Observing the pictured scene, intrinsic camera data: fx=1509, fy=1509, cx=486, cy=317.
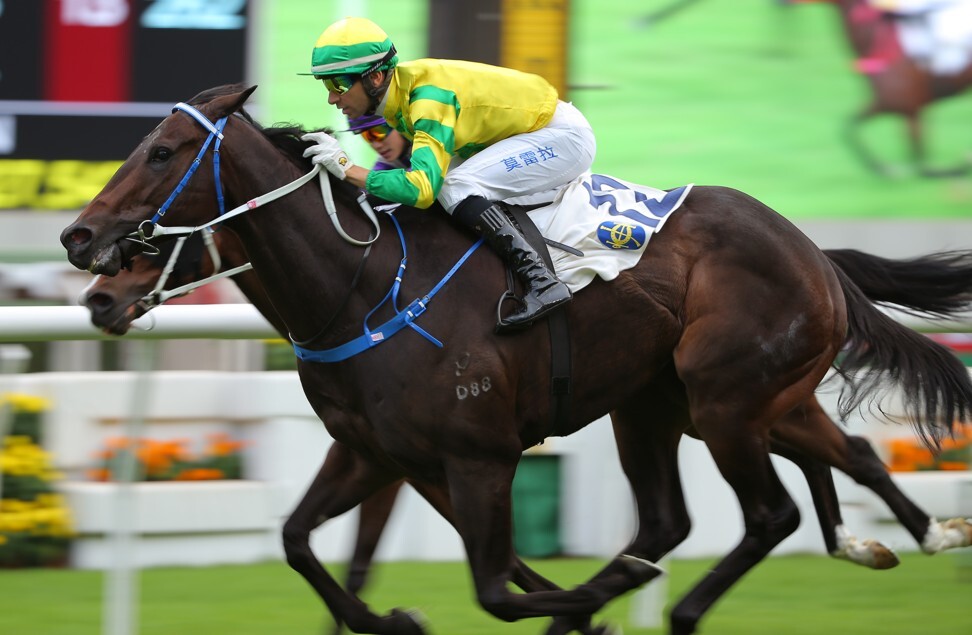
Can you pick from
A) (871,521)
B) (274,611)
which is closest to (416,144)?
(274,611)

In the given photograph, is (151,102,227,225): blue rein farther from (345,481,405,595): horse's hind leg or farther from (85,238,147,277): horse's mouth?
(345,481,405,595): horse's hind leg

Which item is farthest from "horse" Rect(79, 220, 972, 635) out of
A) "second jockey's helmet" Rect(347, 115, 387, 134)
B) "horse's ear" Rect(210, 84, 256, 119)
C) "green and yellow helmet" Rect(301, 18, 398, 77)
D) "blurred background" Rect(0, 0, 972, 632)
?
"second jockey's helmet" Rect(347, 115, 387, 134)

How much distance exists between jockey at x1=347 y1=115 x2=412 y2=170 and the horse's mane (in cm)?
68

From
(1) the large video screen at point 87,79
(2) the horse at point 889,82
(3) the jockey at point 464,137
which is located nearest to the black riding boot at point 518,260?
(3) the jockey at point 464,137

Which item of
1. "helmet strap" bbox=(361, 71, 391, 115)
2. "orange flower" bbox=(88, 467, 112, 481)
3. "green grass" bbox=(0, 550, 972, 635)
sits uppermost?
"helmet strap" bbox=(361, 71, 391, 115)

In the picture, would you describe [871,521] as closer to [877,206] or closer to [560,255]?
[560,255]

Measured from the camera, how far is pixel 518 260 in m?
4.27

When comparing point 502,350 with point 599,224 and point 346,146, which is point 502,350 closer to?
point 599,224

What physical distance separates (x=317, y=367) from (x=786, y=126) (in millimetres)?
7535

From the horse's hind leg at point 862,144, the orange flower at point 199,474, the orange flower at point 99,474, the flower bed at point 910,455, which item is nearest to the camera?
the orange flower at point 99,474

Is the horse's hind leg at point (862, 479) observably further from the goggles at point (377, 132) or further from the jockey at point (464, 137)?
the goggles at point (377, 132)

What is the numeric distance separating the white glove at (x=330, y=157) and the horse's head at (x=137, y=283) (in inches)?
15.5

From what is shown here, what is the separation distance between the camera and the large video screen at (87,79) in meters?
8.55

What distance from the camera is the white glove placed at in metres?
4.25
